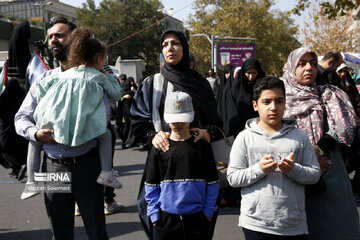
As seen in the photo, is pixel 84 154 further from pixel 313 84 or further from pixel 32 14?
pixel 32 14

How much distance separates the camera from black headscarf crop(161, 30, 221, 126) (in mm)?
2838

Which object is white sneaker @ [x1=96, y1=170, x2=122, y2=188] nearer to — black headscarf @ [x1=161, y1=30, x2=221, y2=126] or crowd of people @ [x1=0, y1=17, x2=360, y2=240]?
crowd of people @ [x1=0, y1=17, x2=360, y2=240]

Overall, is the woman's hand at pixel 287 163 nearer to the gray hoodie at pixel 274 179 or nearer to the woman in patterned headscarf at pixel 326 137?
the gray hoodie at pixel 274 179

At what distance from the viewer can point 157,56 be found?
4531cm

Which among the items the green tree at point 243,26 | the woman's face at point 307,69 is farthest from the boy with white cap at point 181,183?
the green tree at point 243,26

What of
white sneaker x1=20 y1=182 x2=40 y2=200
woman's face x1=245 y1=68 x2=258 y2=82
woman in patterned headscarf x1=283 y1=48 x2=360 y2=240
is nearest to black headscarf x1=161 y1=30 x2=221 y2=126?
woman in patterned headscarf x1=283 y1=48 x2=360 y2=240

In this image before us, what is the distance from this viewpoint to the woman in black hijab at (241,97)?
494 cm

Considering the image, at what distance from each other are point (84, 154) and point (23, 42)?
1.92 m

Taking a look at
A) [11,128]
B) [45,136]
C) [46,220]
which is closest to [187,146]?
[45,136]

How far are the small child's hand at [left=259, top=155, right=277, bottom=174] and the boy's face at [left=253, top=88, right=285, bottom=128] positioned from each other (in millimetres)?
294

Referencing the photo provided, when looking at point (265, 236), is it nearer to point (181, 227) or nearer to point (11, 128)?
point (181, 227)

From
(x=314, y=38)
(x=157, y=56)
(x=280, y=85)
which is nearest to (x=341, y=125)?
(x=280, y=85)

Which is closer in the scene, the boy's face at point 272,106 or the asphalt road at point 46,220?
the boy's face at point 272,106

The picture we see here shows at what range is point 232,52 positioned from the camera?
25.0 metres
